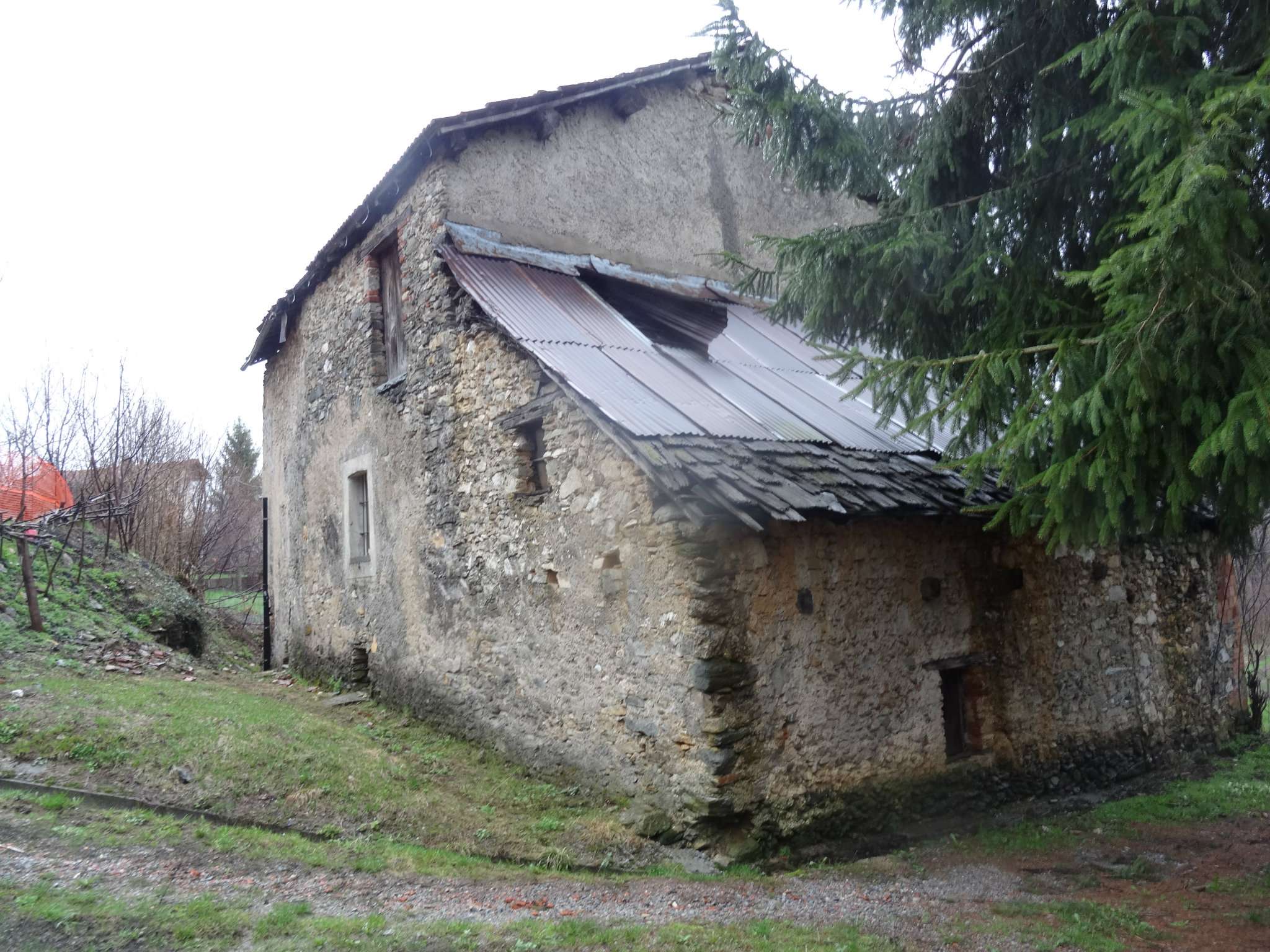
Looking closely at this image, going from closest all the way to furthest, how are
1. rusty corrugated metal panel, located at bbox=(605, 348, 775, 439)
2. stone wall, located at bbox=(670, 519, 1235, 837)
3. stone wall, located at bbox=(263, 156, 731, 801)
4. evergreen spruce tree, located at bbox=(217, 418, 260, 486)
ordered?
stone wall, located at bbox=(670, 519, 1235, 837) < stone wall, located at bbox=(263, 156, 731, 801) < rusty corrugated metal panel, located at bbox=(605, 348, 775, 439) < evergreen spruce tree, located at bbox=(217, 418, 260, 486)

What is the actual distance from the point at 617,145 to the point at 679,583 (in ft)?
19.5

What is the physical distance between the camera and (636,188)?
33.2 feet

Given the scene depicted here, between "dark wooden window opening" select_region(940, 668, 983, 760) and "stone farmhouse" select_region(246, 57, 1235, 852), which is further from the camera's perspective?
"dark wooden window opening" select_region(940, 668, 983, 760)

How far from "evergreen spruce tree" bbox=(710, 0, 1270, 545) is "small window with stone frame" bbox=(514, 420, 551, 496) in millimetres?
2240

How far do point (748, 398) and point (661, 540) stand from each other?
6.42 feet

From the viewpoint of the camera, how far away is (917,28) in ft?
18.5

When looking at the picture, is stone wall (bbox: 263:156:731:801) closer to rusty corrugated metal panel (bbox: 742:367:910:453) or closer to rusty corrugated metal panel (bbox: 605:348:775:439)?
rusty corrugated metal panel (bbox: 605:348:775:439)

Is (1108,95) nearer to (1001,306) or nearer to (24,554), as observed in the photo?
(1001,306)

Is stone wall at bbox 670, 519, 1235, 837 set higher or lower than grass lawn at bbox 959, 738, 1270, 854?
higher

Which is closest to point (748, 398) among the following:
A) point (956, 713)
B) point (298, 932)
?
point (956, 713)

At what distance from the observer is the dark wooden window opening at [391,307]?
9.52 meters

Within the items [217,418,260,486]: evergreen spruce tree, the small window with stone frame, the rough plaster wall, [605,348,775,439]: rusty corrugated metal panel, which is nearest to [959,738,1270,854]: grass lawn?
[605,348,775,439]: rusty corrugated metal panel

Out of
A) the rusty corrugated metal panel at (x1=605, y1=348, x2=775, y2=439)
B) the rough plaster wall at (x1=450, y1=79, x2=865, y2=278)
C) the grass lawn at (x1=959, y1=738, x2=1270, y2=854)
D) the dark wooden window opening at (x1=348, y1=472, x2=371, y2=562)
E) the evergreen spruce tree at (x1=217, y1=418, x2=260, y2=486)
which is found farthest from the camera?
the evergreen spruce tree at (x1=217, y1=418, x2=260, y2=486)

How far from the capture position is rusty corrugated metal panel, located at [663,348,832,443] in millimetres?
7090
